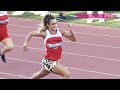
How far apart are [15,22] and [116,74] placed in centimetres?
677

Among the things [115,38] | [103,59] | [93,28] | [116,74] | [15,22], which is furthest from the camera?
[15,22]

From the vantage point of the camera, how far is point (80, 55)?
10.9 meters

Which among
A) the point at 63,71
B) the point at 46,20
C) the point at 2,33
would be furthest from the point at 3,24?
the point at 63,71

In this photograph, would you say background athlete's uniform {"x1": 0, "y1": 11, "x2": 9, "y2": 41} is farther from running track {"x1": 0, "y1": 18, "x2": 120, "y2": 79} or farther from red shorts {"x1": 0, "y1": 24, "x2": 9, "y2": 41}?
running track {"x1": 0, "y1": 18, "x2": 120, "y2": 79}

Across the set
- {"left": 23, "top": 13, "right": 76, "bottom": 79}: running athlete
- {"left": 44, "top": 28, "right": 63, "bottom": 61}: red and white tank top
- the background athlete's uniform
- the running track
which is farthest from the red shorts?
{"left": 44, "top": 28, "right": 63, "bottom": 61}: red and white tank top

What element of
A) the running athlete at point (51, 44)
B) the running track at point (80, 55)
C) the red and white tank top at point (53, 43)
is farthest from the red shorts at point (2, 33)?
the red and white tank top at point (53, 43)

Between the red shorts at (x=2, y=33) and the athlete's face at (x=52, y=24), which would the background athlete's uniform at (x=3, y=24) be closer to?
the red shorts at (x=2, y=33)

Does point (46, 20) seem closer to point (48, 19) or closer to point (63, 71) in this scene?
point (48, 19)

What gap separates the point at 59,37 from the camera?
734 cm

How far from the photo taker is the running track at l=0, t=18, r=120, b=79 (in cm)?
935

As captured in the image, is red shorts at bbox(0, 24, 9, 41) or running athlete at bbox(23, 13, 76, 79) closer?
running athlete at bbox(23, 13, 76, 79)

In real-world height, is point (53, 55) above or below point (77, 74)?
above
